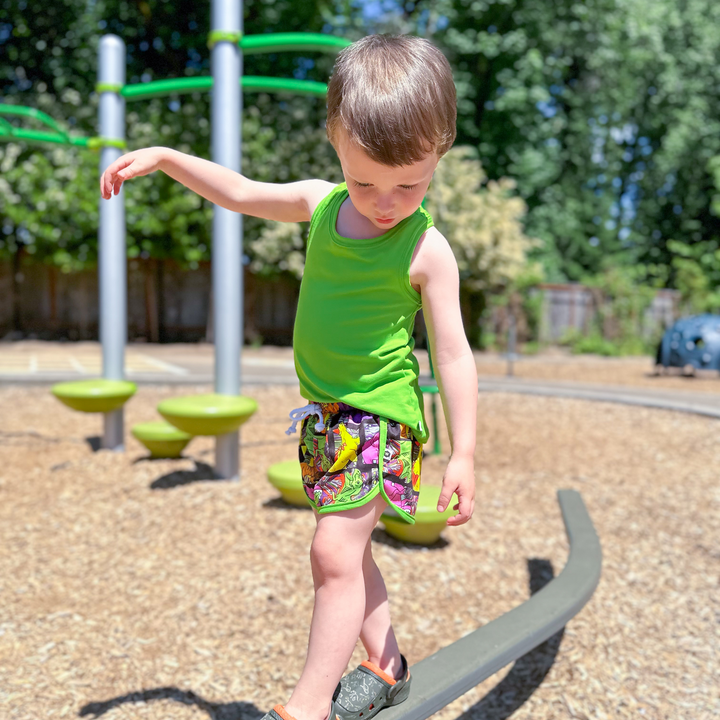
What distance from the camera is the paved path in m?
8.14

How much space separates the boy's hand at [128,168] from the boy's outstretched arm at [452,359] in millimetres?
595

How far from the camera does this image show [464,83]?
18.6m

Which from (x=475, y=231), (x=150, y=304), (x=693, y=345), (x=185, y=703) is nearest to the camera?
(x=185, y=703)

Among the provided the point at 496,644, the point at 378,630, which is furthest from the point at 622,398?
the point at 378,630

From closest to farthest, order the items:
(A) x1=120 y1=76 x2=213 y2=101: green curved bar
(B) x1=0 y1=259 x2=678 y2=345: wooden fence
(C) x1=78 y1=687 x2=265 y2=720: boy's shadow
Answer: (C) x1=78 y1=687 x2=265 y2=720: boy's shadow < (A) x1=120 y1=76 x2=213 y2=101: green curved bar < (B) x1=0 y1=259 x2=678 y2=345: wooden fence

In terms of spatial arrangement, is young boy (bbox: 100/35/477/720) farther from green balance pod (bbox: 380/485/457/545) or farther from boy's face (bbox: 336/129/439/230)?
green balance pod (bbox: 380/485/457/545)

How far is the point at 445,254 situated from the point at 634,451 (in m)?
4.63

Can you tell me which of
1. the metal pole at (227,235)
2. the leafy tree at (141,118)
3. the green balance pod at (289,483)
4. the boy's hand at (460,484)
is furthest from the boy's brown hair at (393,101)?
the leafy tree at (141,118)

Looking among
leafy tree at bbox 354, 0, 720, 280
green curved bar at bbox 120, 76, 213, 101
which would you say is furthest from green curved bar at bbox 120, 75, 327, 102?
leafy tree at bbox 354, 0, 720, 280

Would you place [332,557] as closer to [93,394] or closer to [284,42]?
[93,394]

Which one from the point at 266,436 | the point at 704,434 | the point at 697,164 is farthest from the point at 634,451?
the point at 697,164

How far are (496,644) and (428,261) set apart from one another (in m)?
1.06

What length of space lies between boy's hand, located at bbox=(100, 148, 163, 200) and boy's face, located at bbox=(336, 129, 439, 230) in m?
0.43

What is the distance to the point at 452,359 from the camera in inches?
57.2
